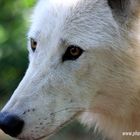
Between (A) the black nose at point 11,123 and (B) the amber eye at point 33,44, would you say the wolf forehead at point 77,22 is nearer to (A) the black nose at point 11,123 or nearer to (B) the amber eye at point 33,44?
(B) the amber eye at point 33,44

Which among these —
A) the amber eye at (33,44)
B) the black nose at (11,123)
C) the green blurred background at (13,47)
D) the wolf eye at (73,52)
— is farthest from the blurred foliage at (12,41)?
the black nose at (11,123)

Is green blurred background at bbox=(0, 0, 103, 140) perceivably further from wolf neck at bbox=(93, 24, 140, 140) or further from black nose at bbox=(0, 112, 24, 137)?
black nose at bbox=(0, 112, 24, 137)

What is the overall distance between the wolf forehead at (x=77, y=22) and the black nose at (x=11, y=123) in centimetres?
59

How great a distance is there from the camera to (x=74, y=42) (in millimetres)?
3812

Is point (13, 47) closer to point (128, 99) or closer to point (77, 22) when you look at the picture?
point (77, 22)

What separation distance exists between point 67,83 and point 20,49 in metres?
3.44

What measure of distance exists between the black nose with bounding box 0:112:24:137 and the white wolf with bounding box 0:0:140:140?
0.09 metres

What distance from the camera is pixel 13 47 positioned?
7242 mm

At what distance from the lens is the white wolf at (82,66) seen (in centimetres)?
376

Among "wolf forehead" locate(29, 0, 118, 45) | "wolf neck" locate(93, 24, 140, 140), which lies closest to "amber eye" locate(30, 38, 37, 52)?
"wolf forehead" locate(29, 0, 118, 45)

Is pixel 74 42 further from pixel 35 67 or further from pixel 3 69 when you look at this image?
pixel 3 69

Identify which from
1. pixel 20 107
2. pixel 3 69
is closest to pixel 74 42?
pixel 20 107

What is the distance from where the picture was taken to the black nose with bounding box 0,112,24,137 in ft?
11.8

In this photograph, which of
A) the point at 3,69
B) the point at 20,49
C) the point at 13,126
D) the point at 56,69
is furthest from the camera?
the point at 3,69
